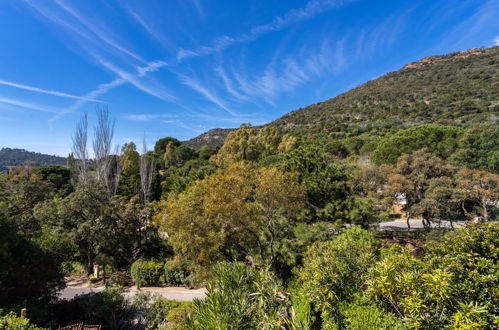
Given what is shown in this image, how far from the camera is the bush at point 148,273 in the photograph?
14812 mm

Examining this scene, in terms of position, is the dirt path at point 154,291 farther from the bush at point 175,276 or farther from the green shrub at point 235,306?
the green shrub at point 235,306

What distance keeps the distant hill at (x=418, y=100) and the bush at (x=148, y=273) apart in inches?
1919

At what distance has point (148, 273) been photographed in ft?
49.2

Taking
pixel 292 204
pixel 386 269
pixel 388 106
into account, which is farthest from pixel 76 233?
pixel 388 106

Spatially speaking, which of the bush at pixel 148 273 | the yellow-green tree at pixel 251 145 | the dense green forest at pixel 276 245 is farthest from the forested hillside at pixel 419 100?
the bush at pixel 148 273

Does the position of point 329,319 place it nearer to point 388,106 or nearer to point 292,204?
point 292,204

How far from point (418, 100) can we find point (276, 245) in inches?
2518

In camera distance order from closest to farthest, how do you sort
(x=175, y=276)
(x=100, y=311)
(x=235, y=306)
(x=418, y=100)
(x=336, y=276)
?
(x=235, y=306) < (x=336, y=276) < (x=100, y=311) < (x=175, y=276) < (x=418, y=100)

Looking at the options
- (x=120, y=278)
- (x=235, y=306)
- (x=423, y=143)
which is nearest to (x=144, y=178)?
(x=120, y=278)

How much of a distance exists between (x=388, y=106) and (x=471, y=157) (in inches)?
1747

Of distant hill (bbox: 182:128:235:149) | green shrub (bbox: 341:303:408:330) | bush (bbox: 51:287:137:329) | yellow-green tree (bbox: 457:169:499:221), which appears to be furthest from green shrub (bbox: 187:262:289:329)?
distant hill (bbox: 182:128:235:149)

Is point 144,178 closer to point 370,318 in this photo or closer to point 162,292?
point 162,292

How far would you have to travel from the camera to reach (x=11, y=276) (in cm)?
848

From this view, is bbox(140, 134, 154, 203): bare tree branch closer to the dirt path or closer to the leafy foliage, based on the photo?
the dirt path
